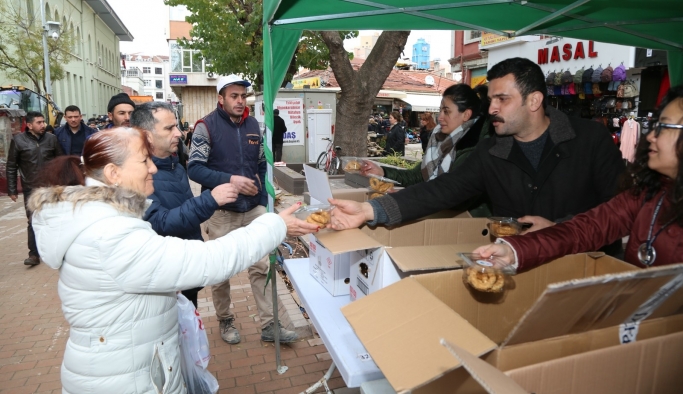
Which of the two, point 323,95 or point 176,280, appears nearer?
point 176,280

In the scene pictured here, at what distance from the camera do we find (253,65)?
52.1 ft

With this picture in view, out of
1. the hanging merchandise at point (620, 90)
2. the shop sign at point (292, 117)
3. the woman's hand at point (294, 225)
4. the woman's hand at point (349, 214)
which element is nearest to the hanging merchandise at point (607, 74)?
the hanging merchandise at point (620, 90)

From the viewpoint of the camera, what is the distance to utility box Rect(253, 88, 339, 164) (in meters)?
14.1

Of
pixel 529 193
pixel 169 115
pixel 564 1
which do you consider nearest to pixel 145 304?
pixel 169 115

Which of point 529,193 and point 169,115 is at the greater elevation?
point 169,115

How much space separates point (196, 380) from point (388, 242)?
1.22 meters

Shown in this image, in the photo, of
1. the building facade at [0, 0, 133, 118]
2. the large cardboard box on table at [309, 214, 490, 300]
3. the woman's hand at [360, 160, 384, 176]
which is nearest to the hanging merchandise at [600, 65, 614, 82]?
the woman's hand at [360, 160, 384, 176]

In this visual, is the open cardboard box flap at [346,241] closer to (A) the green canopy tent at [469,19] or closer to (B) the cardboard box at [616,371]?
(B) the cardboard box at [616,371]

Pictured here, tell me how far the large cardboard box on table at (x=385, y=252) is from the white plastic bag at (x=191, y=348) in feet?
2.26

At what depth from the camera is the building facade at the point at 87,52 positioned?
27.5 meters

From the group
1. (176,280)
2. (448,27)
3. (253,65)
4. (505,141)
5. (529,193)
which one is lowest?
(176,280)

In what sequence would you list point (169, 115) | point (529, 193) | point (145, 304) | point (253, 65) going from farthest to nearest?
point (253, 65) → point (169, 115) → point (529, 193) → point (145, 304)

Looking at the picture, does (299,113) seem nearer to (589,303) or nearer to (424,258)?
(424,258)

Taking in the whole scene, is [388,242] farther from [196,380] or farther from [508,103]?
[196,380]
